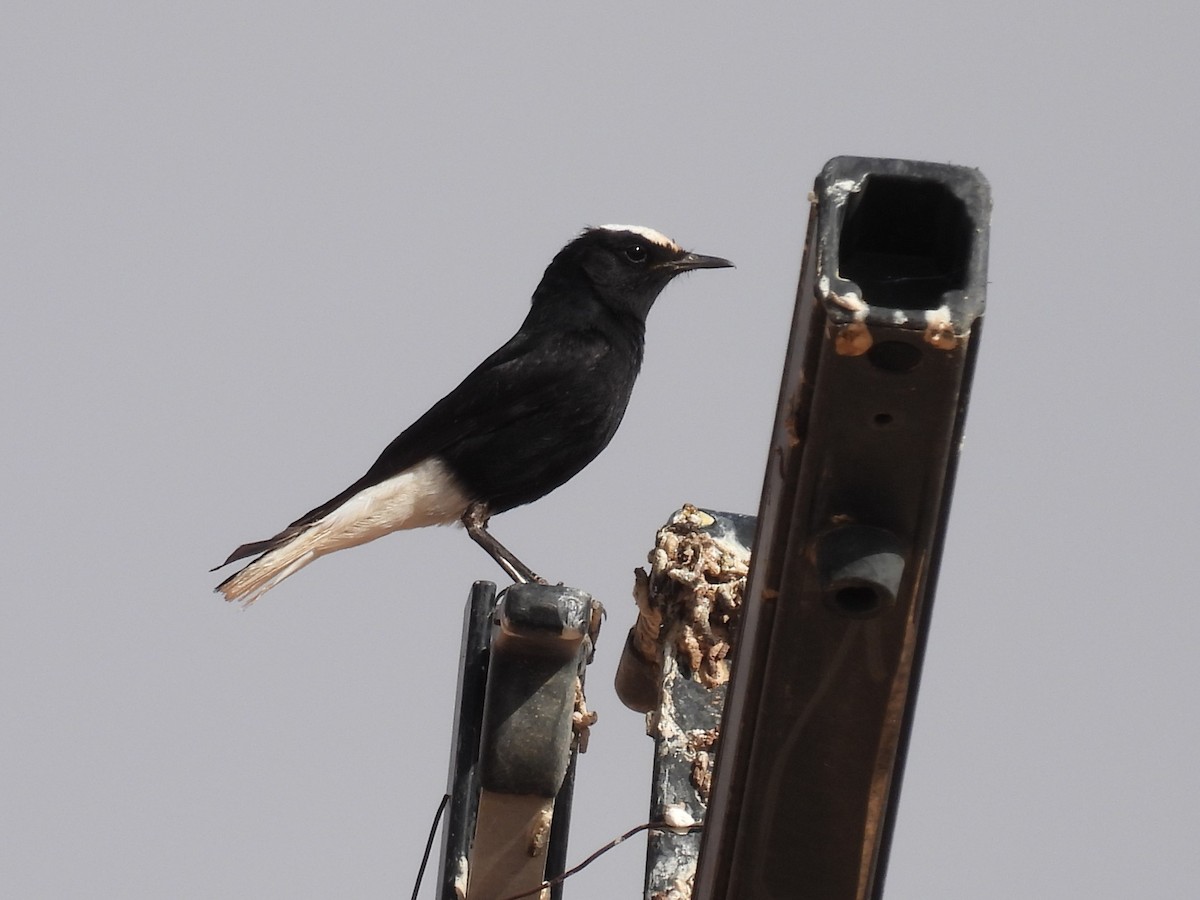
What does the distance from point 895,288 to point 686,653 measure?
2208 millimetres

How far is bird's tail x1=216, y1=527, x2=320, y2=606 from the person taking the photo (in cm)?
664

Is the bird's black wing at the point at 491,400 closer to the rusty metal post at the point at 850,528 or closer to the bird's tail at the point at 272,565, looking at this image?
the bird's tail at the point at 272,565

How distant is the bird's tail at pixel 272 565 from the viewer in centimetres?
664

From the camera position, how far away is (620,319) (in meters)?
7.10

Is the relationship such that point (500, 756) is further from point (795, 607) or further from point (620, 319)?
point (620, 319)

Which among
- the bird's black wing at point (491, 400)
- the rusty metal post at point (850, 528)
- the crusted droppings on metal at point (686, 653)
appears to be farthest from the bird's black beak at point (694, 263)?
the rusty metal post at point (850, 528)

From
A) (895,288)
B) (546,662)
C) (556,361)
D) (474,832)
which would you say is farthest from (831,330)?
(556,361)

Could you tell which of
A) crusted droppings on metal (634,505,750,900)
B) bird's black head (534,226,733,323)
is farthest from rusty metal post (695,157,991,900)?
bird's black head (534,226,733,323)

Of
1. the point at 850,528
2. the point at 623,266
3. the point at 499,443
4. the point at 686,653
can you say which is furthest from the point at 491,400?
the point at 850,528

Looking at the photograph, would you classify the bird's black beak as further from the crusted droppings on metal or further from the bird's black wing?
the crusted droppings on metal

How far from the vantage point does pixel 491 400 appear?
670 cm

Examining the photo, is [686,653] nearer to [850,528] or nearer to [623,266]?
[850,528]

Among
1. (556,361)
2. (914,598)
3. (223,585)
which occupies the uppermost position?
(914,598)

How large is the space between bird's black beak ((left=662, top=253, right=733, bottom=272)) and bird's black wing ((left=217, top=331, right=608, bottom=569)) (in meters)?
0.63
